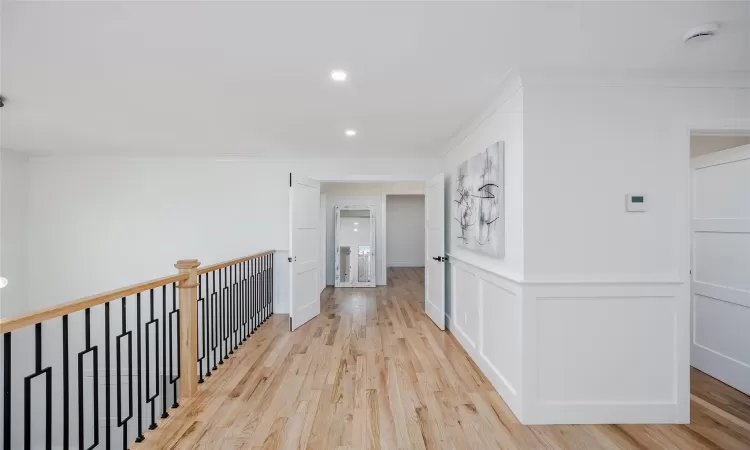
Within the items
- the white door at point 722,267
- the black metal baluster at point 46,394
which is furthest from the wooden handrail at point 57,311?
the white door at point 722,267

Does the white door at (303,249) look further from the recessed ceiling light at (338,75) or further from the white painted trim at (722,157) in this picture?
the white painted trim at (722,157)

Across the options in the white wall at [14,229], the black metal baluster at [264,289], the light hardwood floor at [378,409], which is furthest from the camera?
the black metal baluster at [264,289]

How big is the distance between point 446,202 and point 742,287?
9.30ft

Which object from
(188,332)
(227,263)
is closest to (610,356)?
(188,332)

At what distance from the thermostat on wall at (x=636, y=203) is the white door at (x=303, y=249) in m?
3.39

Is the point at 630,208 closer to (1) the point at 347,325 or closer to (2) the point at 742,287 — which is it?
(2) the point at 742,287

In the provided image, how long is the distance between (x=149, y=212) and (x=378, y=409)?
4519 millimetres

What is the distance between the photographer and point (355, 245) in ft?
24.7

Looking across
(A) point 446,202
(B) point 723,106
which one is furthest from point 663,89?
(A) point 446,202

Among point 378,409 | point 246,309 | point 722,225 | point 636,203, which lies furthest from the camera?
point 246,309

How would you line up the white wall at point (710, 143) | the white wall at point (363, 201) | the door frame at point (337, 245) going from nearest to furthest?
1. the white wall at point (710, 143)
2. the door frame at point (337, 245)
3. the white wall at point (363, 201)

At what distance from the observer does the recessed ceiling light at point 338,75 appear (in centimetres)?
235

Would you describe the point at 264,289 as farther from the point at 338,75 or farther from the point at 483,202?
the point at 338,75

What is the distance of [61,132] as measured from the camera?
12.7 feet
